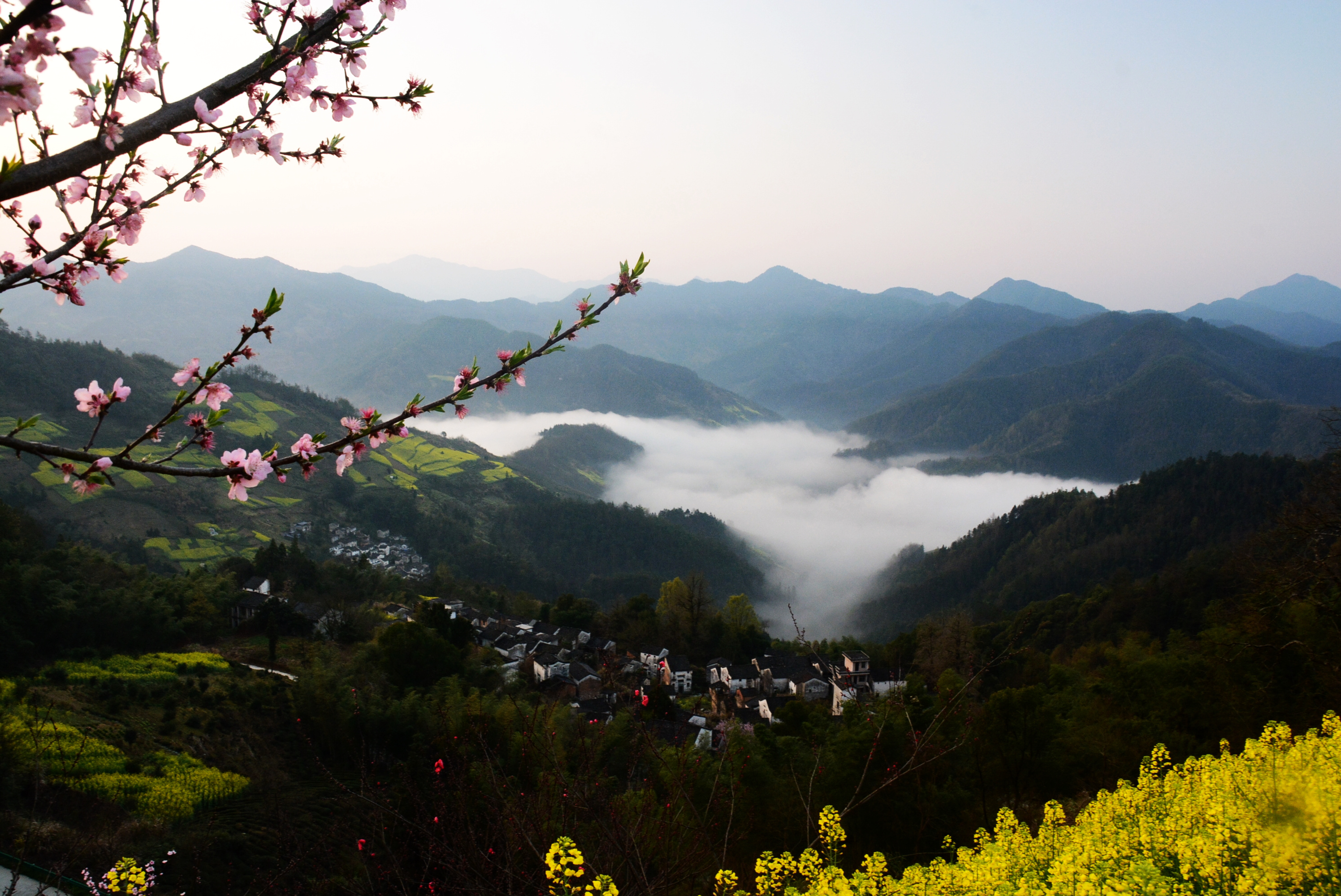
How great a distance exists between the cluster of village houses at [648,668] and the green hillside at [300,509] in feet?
114

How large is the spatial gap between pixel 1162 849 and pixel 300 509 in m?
92.1

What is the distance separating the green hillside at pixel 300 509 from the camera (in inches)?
2576

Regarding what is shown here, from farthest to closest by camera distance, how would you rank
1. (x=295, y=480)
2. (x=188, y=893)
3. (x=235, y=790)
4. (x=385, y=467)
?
(x=385, y=467) < (x=295, y=480) < (x=235, y=790) < (x=188, y=893)

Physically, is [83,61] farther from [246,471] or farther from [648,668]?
[648,668]

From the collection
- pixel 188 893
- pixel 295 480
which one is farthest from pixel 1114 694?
pixel 295 480

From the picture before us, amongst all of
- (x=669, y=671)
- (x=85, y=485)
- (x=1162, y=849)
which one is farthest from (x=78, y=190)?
(x=669, y=671)

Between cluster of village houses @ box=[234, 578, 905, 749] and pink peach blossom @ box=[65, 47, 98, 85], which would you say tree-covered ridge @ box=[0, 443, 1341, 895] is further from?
pink peach blossom @ box=[65, 47, 98, 85]

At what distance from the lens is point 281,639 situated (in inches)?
976

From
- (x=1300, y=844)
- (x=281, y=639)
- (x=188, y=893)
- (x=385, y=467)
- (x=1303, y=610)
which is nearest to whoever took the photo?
(x=1300, y=844)

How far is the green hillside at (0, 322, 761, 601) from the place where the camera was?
6544 centimetres

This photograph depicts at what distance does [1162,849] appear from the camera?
251 inches

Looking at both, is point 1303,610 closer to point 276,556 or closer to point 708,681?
point 708,681

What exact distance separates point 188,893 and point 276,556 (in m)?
28.2

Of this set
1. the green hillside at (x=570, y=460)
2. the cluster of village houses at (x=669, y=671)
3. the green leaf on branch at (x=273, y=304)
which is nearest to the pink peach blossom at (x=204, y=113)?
the green leaf on branch at (x=273, y=304)
